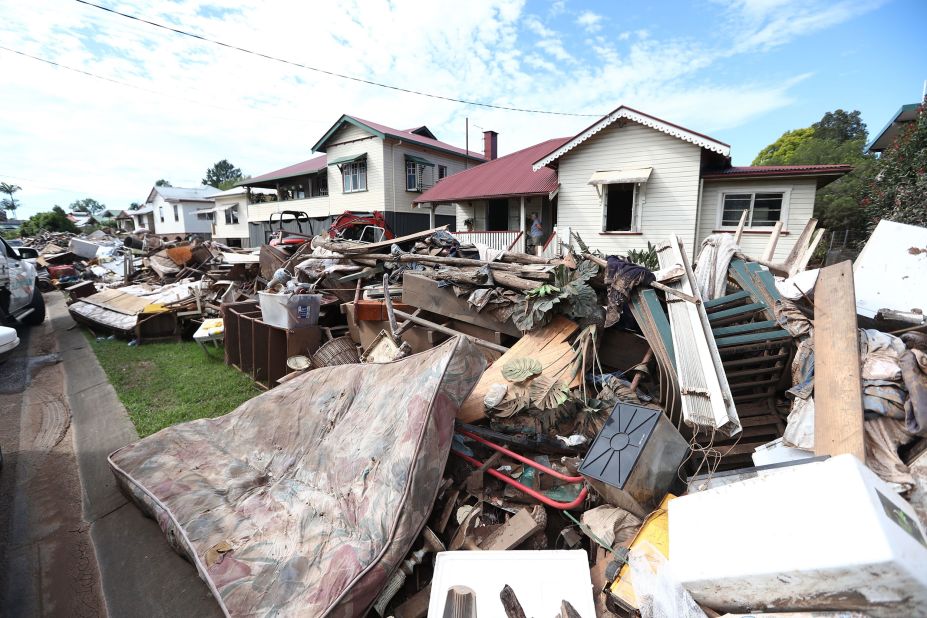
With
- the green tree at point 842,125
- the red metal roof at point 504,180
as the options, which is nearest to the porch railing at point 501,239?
the red metal roof at point 504,180

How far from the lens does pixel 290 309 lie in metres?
5.38

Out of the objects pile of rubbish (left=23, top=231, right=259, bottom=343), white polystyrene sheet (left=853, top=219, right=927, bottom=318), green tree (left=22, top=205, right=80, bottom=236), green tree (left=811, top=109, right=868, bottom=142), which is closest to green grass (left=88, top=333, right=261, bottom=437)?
pile of rubbish (left=23, top=231, right=259, bottom=343)

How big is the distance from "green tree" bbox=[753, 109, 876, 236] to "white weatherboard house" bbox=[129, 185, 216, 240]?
140 ft

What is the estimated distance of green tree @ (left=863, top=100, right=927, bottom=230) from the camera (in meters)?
8.79

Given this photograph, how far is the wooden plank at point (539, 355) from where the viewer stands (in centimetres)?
331

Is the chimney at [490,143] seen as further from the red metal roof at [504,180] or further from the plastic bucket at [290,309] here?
the plastic bucket at [290,309]

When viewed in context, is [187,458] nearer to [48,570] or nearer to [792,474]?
[48,570]

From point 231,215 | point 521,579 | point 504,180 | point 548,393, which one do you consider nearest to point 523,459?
point 548,393

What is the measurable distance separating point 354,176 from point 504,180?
9100 mm

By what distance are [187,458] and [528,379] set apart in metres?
2.99

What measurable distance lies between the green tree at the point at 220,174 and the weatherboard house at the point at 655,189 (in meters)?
79.3

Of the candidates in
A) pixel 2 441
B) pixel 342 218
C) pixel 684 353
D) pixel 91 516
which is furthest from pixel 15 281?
pixel 684 353

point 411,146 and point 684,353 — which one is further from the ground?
point 411,146

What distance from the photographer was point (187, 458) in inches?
132
